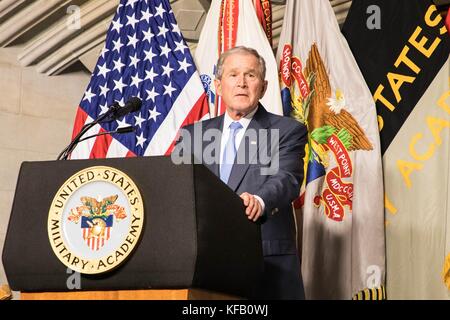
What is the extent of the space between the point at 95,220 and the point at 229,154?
3.14ft

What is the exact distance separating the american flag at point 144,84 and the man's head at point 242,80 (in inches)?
84.7

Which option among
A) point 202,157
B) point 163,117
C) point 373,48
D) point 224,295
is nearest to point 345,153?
point 373,48

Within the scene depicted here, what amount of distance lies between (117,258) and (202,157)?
3.12 ft

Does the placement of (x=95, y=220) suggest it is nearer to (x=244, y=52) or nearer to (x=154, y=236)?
(x=154, y=236)

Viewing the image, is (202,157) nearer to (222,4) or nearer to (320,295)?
(320,295)

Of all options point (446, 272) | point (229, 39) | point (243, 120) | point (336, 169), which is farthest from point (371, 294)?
point (243, 120)

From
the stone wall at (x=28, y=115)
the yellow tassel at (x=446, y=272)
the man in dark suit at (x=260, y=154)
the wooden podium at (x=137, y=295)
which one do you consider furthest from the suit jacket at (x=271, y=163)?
the stone wall at (x=28, y=115)

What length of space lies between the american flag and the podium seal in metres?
3.03

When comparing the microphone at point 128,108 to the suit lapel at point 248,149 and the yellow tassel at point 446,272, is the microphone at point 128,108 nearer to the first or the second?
the suit lapel at point 248,149

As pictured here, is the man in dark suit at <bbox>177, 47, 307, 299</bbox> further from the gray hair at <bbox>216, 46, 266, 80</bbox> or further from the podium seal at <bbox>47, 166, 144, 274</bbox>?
the podium seal at <bbox>47, 166, 144, 274</bbox>

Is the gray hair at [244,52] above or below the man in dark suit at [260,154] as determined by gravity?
above

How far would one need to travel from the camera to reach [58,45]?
6.04 m

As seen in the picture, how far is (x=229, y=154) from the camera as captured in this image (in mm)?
3297

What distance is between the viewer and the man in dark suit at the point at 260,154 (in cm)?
312
